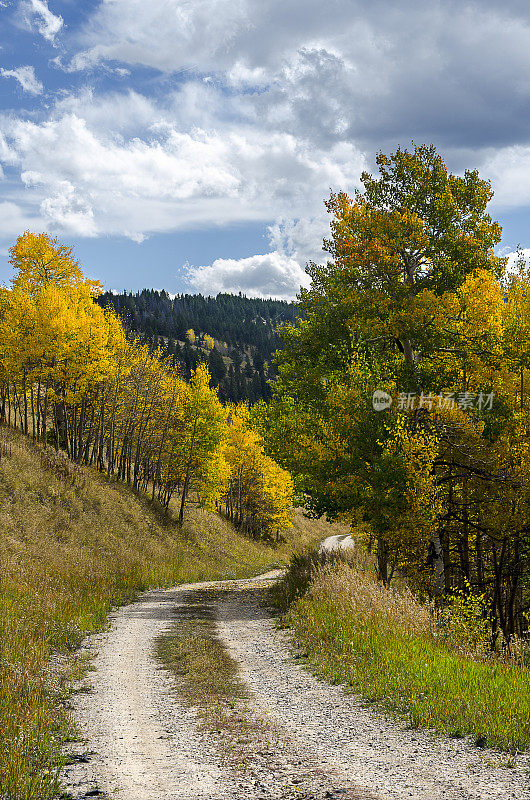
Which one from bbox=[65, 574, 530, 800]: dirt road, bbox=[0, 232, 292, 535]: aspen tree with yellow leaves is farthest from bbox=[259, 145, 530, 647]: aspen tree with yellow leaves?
bbox=[0, 232, 292, 535]: aspen tree with yellow leaves

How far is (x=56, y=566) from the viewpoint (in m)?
18.0

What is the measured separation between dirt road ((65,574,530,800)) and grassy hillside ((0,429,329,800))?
0.54m

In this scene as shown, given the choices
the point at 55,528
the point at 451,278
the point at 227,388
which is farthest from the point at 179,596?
the point at 227,388

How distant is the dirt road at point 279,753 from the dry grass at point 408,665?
1.29 feet

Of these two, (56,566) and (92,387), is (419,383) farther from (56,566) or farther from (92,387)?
(92,387)

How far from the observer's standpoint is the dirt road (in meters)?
5.10

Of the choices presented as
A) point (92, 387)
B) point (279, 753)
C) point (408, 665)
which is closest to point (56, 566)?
point (408, 665)

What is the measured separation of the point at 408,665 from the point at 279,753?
351 cm

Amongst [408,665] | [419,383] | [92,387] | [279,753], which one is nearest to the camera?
[279,753]

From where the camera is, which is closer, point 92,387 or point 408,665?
point 408,665

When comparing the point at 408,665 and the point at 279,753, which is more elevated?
the point at 279,753

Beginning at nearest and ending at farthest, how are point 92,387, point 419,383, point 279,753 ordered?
point 279,753 → point 419,383 → point 92,387

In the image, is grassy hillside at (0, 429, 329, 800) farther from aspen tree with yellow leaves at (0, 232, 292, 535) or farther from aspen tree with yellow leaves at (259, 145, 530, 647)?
aspen tree with yellow leaves at (259, 145, 530, 647)

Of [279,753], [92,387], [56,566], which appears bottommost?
[56,566]
